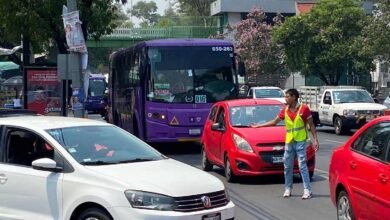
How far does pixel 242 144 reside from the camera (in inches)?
519

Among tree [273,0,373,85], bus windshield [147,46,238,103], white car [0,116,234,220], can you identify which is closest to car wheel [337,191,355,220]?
white car [0,116,234,220]

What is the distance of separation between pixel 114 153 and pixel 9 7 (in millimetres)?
16965

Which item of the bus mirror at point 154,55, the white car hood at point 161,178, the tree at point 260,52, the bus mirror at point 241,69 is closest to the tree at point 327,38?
the tree at point 260,52

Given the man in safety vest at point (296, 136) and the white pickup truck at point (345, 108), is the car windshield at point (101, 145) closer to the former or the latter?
the man in safety vest at point (296, 136)

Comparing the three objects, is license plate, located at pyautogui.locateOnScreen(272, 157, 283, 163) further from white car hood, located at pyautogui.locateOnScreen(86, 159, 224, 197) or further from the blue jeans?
white car hood, located at pyautogui.locateOnScreen(86, 159, 224, 197)

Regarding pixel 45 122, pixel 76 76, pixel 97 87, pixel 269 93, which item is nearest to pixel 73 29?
pixel 76 76

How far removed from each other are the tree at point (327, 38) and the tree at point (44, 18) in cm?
2543

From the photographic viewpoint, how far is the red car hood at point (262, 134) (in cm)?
1302

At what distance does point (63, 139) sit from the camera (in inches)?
315

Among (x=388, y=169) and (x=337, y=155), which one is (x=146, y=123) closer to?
(x=337, y=155)

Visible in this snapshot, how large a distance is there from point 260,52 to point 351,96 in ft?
111

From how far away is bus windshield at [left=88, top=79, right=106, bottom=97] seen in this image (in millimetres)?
49375

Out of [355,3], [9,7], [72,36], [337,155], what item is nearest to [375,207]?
[337,155]

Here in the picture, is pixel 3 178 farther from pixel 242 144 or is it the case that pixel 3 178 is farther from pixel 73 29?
pixel 73 29
